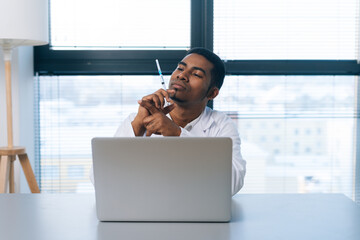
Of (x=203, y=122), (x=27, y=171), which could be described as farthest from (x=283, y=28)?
(x=27, y=171)

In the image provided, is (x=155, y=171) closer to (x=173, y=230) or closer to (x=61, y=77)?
(x=173, y=230)

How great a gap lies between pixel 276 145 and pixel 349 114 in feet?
1.94

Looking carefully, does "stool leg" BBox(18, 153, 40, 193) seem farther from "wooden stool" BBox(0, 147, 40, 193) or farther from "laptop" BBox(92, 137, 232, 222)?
"laptop" BBox(92, 137, 232, 222)

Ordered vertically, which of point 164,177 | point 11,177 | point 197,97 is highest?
point 197,97

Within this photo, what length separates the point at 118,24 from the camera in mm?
3564

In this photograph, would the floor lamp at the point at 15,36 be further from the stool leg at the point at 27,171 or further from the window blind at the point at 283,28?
the window blind at the point at 283,28

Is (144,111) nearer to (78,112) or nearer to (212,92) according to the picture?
(212,92)

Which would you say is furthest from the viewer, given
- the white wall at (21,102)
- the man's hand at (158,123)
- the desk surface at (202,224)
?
the white wall at (21,102)

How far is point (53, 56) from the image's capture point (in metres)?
3.53

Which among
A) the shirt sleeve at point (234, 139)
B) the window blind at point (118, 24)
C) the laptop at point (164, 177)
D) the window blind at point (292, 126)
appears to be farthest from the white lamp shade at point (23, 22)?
the laptop at point (164, 177)

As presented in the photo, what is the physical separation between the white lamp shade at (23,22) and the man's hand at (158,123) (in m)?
1.29

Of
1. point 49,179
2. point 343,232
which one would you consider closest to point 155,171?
point 343,232

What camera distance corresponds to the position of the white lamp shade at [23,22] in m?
2.82

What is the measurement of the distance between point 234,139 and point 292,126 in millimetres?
1401
